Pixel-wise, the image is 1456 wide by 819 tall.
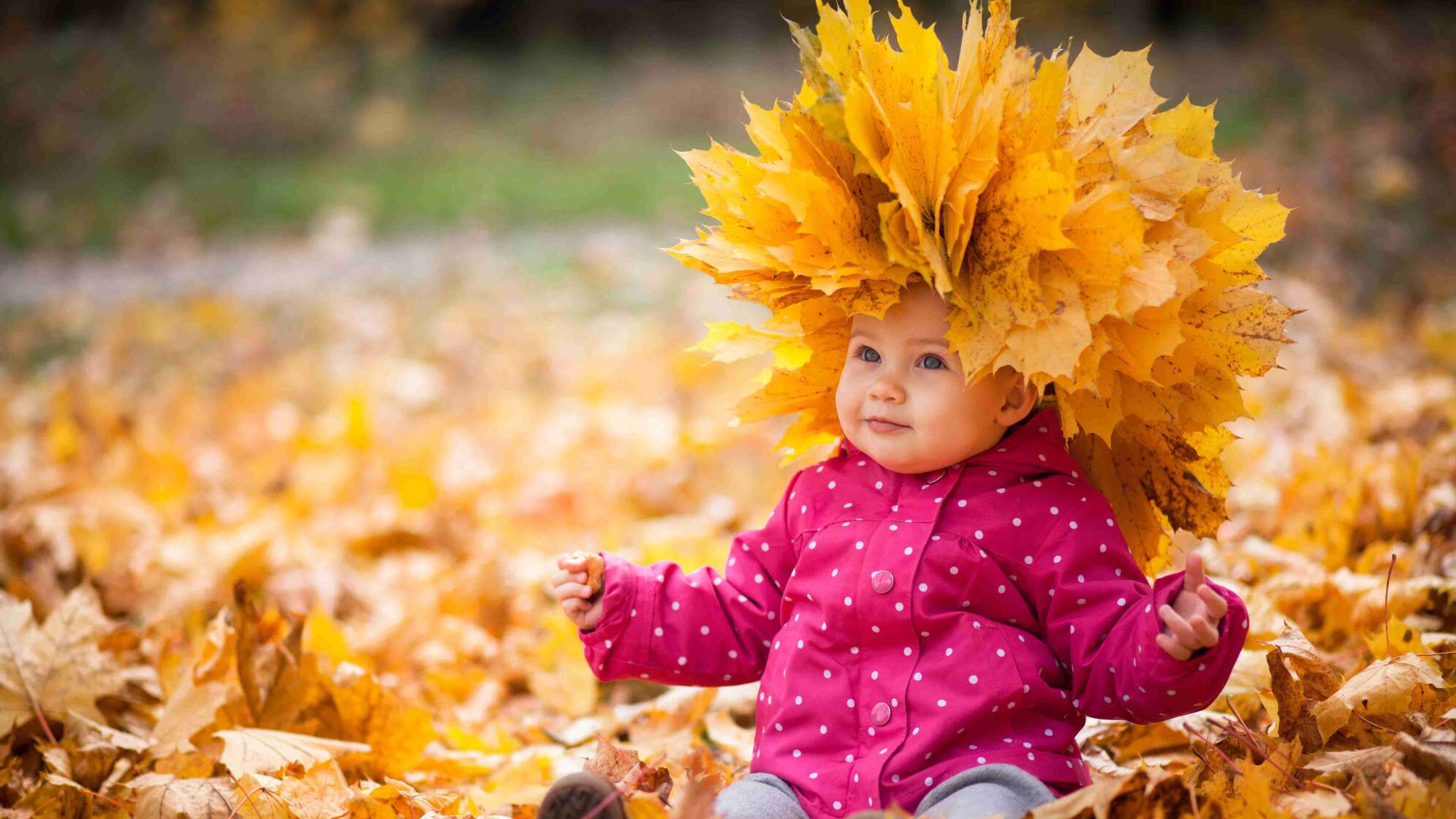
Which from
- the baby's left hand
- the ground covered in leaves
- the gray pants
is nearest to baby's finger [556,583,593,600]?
the ground covered in leaves

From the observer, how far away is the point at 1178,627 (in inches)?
55.2

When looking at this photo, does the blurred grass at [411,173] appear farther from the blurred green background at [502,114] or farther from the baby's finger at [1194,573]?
the baby's finger at [1194,573]

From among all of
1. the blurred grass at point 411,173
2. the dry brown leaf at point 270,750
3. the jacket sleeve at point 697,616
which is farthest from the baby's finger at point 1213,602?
the blurred grass at point 411,173

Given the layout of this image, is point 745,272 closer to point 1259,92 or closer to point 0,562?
point 0,562

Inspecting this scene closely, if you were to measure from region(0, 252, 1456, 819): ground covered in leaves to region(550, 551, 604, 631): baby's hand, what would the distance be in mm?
203

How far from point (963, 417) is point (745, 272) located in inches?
14.3

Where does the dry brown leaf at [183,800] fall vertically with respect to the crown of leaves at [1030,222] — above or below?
below

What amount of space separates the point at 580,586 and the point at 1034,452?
673mm

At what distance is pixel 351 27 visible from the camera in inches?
334

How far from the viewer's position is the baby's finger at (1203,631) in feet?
4.56

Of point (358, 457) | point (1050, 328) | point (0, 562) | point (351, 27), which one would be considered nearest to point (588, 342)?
point (358, 457)

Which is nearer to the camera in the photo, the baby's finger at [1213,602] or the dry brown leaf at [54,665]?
the baby's finger at [1213,602]

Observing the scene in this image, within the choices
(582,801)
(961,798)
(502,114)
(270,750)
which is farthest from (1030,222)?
(502,114)

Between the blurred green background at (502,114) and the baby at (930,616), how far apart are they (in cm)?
509
